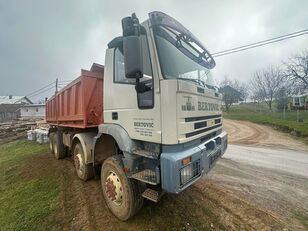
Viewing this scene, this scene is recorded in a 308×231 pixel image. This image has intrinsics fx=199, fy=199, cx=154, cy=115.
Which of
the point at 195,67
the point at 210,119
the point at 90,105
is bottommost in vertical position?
the point at 210,119

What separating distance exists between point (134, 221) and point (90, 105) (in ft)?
8.09

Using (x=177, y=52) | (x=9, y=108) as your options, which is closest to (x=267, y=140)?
(x=177, y=52)

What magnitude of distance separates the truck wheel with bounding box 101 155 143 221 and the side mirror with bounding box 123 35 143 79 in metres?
1.58

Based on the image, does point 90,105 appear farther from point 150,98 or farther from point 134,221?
point 134,221

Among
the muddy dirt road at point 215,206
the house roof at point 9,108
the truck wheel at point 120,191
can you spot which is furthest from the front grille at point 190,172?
the house roof at point 9,108

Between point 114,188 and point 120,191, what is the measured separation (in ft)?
0.43

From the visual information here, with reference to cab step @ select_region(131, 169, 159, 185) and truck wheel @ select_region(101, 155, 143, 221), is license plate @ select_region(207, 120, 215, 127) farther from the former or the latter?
truck wheel @ select_region(101, 155, 143, 221)

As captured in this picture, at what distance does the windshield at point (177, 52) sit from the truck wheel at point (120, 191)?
1.66 metres

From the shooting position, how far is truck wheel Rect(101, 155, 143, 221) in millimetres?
2988

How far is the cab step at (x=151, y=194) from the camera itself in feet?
8.88

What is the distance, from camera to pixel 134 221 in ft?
10.5

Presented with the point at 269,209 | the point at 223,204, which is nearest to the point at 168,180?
the point at 223,204

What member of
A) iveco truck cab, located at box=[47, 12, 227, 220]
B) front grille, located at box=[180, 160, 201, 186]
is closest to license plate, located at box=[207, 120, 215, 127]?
iveco truck cab, located at box=[47, 12, 227, 220]

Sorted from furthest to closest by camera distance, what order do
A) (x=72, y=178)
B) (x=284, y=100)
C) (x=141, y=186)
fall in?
(x=284, y=100)
(x=72, y=178)
(x=141, y=186)
